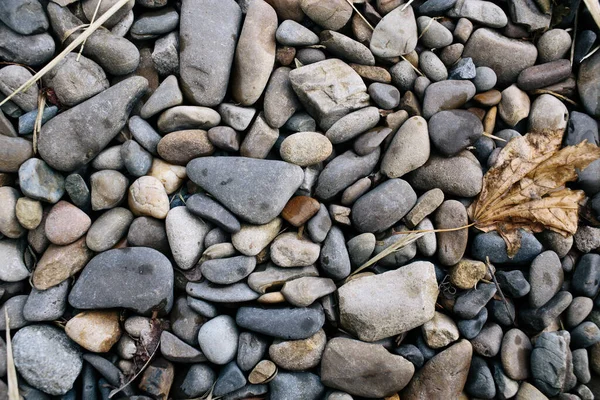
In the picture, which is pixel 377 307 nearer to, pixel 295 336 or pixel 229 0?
pixel 295 336

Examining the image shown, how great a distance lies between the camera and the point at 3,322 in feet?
8.09

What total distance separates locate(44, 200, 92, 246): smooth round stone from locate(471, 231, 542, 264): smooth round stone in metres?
2.13

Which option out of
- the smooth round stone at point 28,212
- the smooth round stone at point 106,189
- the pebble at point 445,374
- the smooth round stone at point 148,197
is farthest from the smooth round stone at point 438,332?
the smooth round stone at point 28,212

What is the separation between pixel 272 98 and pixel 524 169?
1.48 m

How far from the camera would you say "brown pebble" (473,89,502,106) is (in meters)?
2.76

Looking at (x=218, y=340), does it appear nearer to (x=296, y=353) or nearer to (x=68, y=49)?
(x=296, y=353)

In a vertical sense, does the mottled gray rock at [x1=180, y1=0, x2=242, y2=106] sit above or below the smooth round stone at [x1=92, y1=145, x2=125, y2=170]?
above

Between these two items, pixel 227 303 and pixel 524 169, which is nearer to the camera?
pixel 227 303

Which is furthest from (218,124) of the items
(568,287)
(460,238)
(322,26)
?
(568,287)

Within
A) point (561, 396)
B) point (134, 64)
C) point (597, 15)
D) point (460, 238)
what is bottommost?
point (561, 396)

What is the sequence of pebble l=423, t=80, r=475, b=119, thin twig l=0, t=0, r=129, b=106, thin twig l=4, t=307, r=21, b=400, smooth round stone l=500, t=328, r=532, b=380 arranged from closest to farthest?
thin twig l=4, t=307, r=21, b=400
thin twig l=0, t=0, r=129, b=106
smooth round stone l=500, t=328, r=532, b=380
pebble l=423, t=80, r=475, b=119

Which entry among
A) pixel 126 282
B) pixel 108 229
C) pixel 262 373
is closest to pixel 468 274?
pixel 262 373

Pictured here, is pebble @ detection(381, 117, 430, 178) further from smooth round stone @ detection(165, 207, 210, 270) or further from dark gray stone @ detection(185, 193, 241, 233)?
smooth round stone @ detection(165, 207, 210, 270)

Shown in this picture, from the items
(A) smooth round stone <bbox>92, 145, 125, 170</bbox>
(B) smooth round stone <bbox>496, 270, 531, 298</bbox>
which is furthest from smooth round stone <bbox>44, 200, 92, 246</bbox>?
(B) smooth round stone <bbox>496, 270, 531, 298</bbox>
